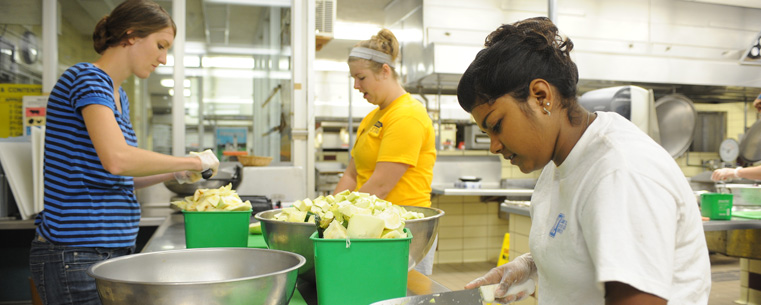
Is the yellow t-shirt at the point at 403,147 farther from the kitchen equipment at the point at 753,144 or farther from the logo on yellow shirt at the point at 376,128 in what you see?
the kitchen equipment at the point at 753,144

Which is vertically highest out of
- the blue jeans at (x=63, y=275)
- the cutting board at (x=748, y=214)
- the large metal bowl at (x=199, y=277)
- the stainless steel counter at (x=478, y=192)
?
the large metal bowl at (x=199, y=277)

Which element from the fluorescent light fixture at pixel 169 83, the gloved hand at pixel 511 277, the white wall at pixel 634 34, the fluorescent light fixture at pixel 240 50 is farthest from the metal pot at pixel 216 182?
the white wall at pixel 634 34

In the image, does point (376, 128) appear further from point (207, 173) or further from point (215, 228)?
point (215, 228)

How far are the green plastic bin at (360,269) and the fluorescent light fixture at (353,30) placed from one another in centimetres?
756

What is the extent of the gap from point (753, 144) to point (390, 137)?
6.03 meters

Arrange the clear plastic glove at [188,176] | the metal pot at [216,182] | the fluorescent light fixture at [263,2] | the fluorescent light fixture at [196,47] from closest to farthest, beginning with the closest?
1. the clear plastic glove at [188,176]
2. the metal pot at [216,182]
3. the fluorescent light fixture at [263,2]
4. the fluorescent light fixture at [196,47]

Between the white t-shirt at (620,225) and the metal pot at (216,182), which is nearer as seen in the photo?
the white t-shirt at (620,225)

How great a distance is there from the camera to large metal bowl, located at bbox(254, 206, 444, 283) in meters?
1.24

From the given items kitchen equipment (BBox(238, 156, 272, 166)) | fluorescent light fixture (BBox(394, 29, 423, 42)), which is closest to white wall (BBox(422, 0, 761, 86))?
fluorescent light fixture (BBox(394, 29, 423, 42))

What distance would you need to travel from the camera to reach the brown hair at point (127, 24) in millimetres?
1696

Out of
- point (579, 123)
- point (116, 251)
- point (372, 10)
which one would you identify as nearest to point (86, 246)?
point (116, 251)

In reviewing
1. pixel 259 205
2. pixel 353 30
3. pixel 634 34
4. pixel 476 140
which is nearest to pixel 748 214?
pixel 259 205

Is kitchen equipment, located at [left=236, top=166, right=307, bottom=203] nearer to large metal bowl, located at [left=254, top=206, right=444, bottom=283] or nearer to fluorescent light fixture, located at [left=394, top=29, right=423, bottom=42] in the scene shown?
large metal bowl, located at [left=254, top=206, right=444, bottom=283]

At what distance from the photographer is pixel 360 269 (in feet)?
3.23
